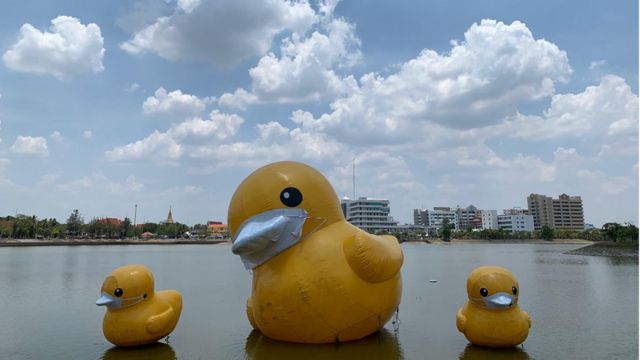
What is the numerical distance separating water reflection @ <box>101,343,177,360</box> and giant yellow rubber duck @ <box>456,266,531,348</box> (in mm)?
6773

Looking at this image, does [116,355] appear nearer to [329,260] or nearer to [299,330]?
[299,330]

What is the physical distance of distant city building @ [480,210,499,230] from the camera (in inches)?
6565

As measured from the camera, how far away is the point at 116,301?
9.98 m

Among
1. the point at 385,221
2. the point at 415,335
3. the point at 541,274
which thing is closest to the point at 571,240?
the point at 385,221

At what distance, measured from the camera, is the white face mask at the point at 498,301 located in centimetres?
946

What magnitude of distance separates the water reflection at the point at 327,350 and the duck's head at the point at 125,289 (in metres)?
2.75

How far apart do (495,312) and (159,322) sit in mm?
7482

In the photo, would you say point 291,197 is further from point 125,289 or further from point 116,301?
point 116,301

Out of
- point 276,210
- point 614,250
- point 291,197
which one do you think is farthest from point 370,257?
point 614,250

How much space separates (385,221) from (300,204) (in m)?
141

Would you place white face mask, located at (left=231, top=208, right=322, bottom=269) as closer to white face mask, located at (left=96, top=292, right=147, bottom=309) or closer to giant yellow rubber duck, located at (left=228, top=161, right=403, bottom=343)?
giant yellow rubber duck, located at (left=228, top=161, right=403, bottom=343)

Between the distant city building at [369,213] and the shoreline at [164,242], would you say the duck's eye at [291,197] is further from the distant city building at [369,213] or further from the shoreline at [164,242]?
the distant city building at [369,213]

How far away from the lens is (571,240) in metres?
122

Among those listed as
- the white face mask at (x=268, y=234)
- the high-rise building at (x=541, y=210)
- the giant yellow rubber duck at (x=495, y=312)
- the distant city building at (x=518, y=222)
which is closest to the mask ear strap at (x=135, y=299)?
the white face mask at (x=268, y=234)
